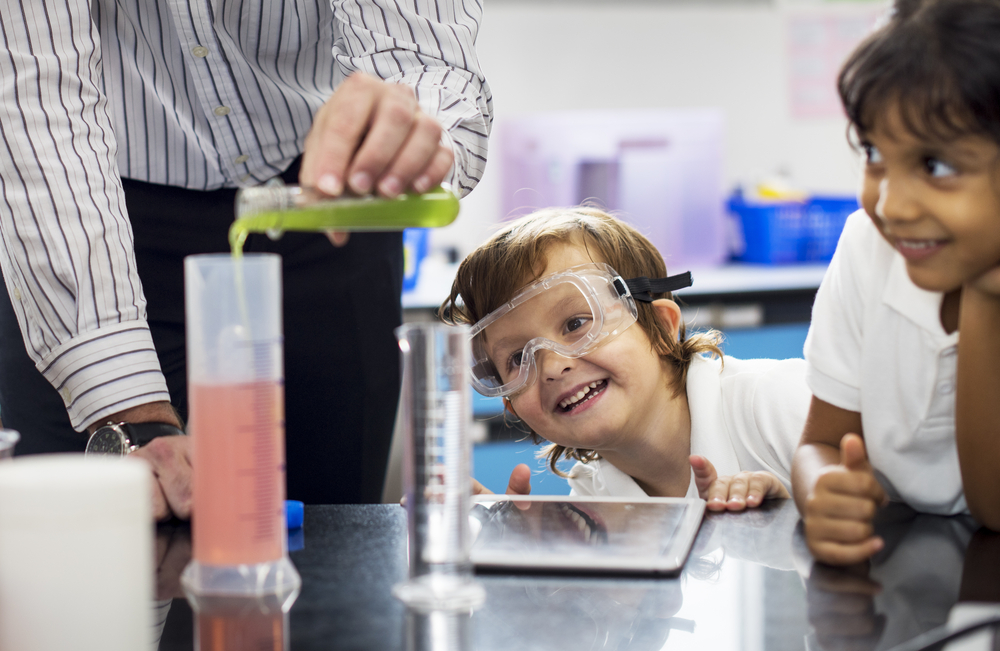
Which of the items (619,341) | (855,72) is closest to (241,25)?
(619,341)

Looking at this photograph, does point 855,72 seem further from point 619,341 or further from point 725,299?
point 725,299

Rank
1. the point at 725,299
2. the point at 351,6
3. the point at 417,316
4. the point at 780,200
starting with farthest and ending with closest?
the point at 780,200
the point at 725,299
the point at 417,316
the point at 351,6

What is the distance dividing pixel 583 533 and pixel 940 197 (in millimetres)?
423

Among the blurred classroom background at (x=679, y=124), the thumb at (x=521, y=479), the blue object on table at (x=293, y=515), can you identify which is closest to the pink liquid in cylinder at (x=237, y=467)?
the blue object on table at (x=293, y=515)

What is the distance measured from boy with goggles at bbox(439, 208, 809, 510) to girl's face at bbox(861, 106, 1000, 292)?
0.57m

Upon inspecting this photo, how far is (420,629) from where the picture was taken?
0.64m

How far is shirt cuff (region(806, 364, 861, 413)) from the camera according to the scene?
103cm

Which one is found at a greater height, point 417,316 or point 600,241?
point 600,241

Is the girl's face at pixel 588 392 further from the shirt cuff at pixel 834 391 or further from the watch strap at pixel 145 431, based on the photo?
the watch strap at pixel 145 431

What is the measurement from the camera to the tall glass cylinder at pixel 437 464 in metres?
0.65

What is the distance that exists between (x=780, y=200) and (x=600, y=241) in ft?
→ 6.68

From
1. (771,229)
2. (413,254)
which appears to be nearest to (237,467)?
(413,254)

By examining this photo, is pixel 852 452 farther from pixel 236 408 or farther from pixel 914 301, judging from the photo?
pixel 236 408

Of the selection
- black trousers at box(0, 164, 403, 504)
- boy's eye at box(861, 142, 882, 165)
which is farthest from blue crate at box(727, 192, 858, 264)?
boy's eye at box(861, 142, 882, 165)
